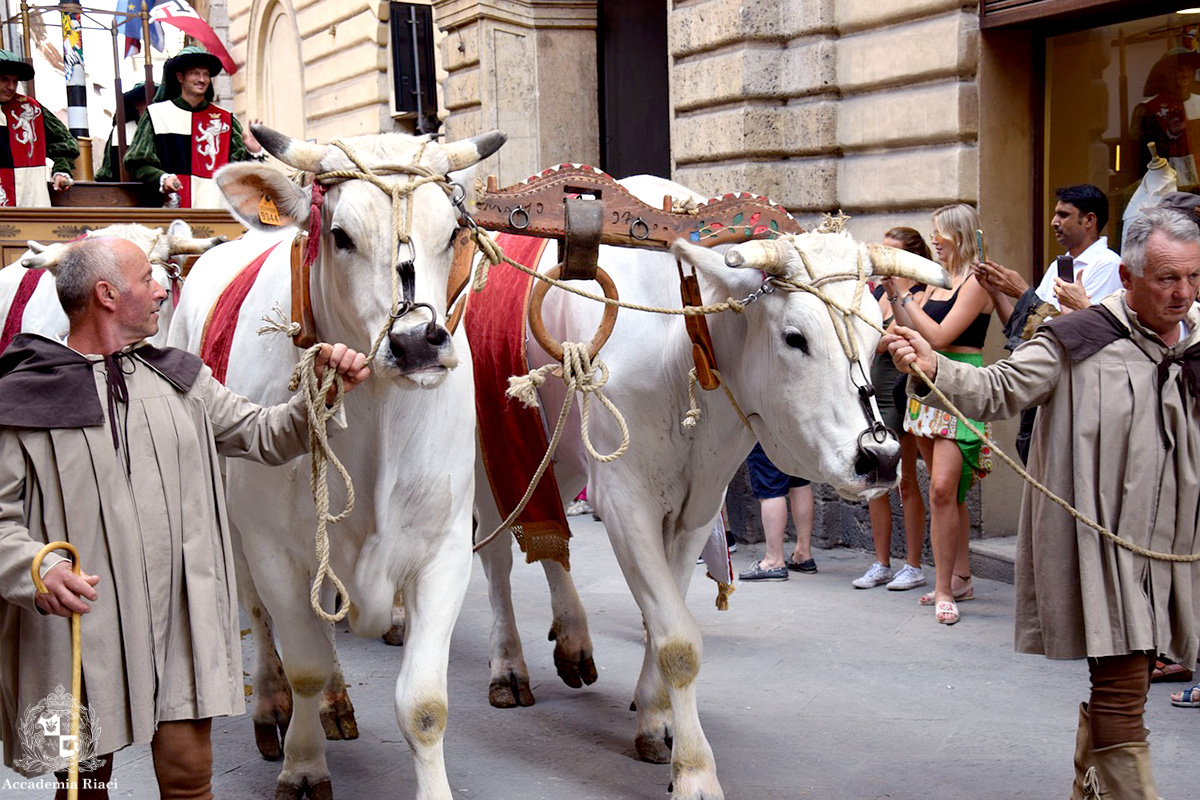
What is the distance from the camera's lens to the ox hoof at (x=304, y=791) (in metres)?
4.14

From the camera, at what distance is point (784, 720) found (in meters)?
5.02

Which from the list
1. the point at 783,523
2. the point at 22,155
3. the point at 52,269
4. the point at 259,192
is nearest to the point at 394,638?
the point at 52,269

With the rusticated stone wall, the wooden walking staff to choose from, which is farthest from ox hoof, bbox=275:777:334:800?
the rusticated stone wall

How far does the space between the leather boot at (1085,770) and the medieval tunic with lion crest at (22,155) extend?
249 inches

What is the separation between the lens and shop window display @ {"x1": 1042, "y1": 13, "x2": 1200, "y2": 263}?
6816 mm

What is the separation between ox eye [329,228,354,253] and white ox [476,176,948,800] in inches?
45.0

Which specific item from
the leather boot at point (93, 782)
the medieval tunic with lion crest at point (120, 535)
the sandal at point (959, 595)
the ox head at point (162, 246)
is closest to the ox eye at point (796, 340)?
the medieval tunic with lion crest at point (120, 535)

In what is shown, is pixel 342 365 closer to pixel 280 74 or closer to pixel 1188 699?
pixel 1188 699

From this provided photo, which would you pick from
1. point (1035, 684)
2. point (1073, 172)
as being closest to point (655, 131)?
point (1073, 172)

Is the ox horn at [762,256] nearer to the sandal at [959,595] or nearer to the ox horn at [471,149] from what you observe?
the ox horn at [471,149]

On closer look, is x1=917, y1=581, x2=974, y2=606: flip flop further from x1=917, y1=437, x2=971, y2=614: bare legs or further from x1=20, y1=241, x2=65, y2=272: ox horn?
x1=20, y1=241, x2=65, y2=272: ox horn

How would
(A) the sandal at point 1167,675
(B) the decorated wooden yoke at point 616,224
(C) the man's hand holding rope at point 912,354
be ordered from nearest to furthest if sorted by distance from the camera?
1. (C) the man's hand holding rope at point 912,354
2. (B) the decorated wooden yoke at point 616,224
3. (A) the sandal at point 1167,675

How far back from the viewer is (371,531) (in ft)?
12.2

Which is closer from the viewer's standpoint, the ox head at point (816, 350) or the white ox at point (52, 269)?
the ox head at point (816, 350)
